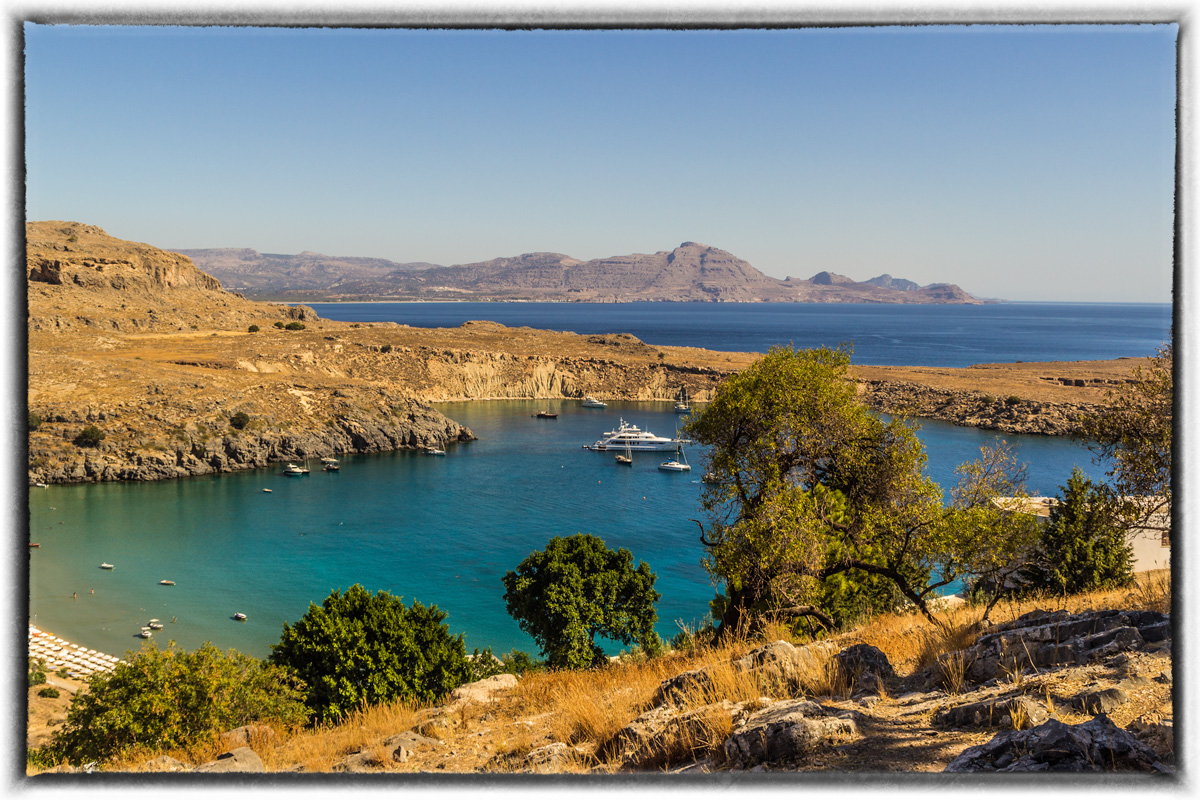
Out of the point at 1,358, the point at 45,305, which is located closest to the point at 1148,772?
the point at 1,358

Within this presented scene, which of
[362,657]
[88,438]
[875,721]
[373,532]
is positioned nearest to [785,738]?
[875,721]

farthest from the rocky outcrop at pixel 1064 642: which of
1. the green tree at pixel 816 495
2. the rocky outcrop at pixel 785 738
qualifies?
the green tree at pixel 816 495

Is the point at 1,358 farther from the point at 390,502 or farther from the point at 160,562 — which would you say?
the point at 390,502

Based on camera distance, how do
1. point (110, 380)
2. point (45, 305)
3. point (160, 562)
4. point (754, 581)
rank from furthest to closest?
1. point (45, 305)
2. point (110, 380)
3. point (160, 562)
4. point (754, 581)

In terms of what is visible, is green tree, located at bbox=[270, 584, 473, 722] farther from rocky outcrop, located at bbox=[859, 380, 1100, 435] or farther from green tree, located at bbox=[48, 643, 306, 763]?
rocky outcrop, located at bbox=[859, 380, 1100, 435]

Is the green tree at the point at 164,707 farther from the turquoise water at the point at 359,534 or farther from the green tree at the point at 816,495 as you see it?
the turquoise water at the point at 359,534

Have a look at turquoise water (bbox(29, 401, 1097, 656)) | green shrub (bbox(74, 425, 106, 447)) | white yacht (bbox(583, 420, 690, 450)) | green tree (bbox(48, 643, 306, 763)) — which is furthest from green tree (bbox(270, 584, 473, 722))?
white yacht (bbox(583, 420, 690, 450))

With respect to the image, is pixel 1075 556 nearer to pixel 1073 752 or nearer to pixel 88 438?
pixel 1073 752
